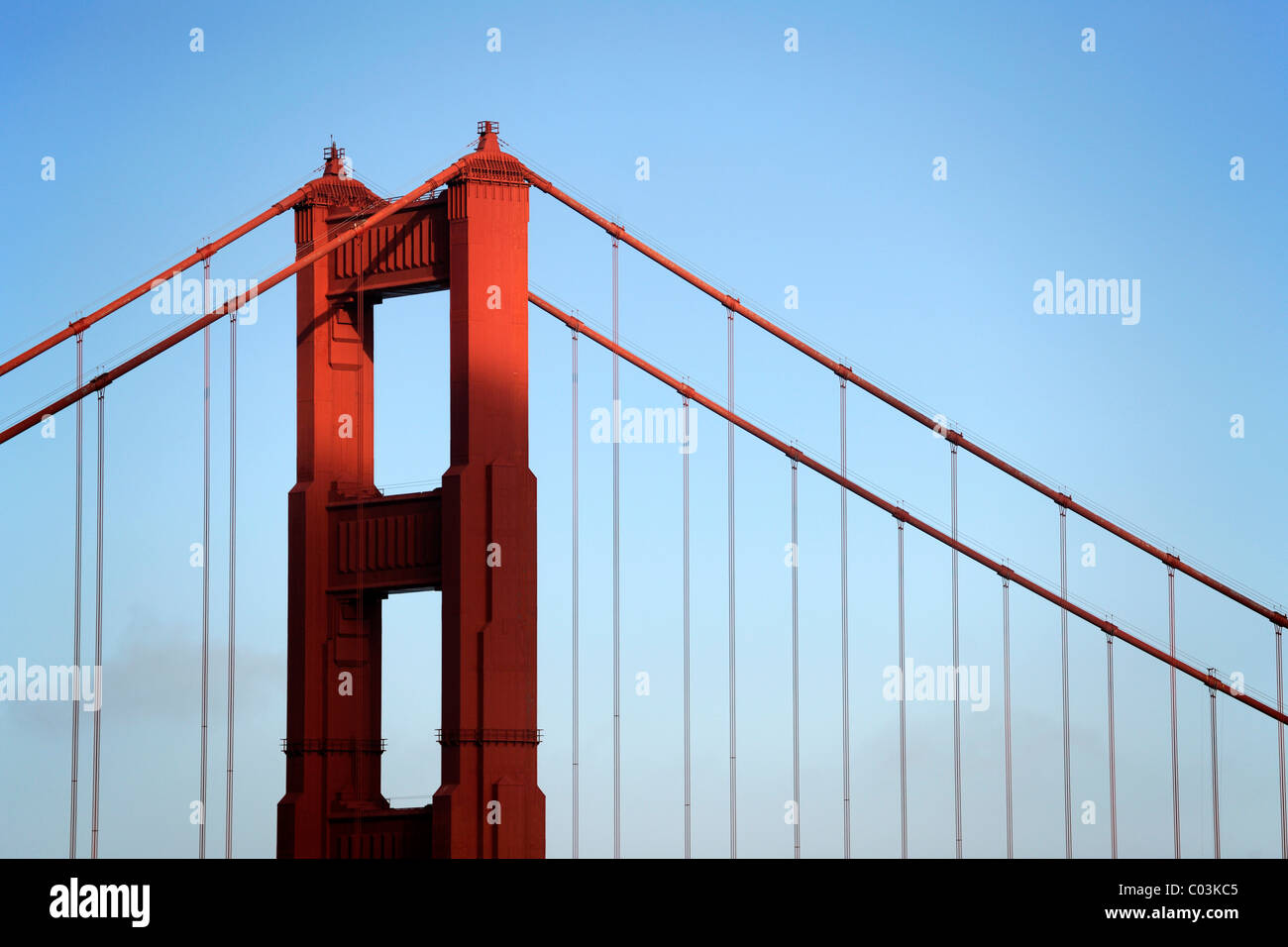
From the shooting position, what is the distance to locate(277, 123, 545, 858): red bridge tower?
73938 mm

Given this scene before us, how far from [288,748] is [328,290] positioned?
12.8 meters

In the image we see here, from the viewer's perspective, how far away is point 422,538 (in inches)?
3024

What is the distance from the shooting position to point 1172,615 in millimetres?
71438

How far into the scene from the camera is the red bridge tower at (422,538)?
73938mm
